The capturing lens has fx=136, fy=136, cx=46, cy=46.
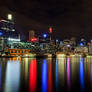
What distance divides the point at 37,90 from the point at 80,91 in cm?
305

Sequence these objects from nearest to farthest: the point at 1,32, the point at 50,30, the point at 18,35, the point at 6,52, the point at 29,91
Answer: the point at 29,91 < the point at 6,52 < the point at 1,32 < the point at 18,35 < the point at 50,30

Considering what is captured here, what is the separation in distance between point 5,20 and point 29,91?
155 m

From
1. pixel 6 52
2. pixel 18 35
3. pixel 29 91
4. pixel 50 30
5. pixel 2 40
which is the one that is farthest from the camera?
pixel 50 30

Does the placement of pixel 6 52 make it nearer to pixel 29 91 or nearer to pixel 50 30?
pixel 50 30

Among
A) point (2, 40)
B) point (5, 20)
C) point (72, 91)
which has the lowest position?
point (72, 91)

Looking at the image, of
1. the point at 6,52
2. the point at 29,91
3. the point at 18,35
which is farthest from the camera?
the point at 18,35

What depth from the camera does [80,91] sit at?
9.59 metres

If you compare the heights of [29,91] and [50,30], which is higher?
[50,30]

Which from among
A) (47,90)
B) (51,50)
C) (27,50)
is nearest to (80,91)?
(47,90)

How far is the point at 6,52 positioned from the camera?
336ft

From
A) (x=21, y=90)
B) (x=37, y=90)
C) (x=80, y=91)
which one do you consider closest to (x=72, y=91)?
(x=80, y=91)

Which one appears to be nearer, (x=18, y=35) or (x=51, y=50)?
(x=51, y=50)

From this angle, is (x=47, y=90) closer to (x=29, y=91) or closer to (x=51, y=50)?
(x=29, y=91)

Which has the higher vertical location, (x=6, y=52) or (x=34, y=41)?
(x=34, y=41)
